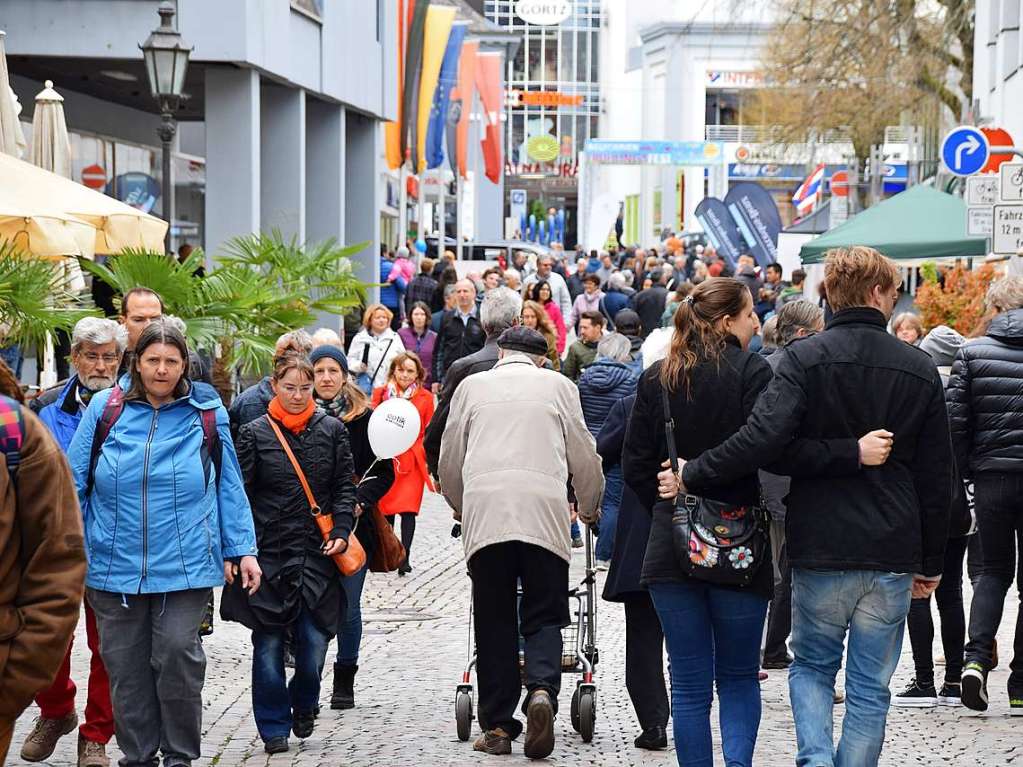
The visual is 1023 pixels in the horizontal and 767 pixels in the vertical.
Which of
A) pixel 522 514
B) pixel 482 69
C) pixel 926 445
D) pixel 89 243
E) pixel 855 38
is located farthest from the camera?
pixel 482 69

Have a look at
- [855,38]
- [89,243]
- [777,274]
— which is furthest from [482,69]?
[89,243]

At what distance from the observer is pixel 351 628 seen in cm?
821

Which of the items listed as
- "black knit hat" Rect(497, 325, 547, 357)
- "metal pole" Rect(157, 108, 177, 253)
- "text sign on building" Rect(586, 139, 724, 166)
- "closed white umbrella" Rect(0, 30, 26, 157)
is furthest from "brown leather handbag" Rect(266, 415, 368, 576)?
"text sign on building" Rect(586, 139, 724, 166)

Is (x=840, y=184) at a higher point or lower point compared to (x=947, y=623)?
higher

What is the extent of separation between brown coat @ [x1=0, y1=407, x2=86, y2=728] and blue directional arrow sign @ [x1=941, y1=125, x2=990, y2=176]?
51.6ft

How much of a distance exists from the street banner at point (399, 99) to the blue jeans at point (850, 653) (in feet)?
80.5

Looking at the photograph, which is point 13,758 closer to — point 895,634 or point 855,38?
point 895,634

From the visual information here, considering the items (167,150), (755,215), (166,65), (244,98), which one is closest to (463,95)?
(755,215)

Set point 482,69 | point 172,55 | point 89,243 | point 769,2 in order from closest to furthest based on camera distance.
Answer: point 89,243 < point 172,55 < point 769,2 < point 482,69

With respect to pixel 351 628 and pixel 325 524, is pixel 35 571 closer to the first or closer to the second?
pixel 325 524

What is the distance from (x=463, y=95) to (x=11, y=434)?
118 feet

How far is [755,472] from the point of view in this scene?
5965 millimetres

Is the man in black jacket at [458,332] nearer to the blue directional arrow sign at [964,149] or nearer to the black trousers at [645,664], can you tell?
the blue directional arrow sign at [964,149]

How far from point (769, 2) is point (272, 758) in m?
22.0
